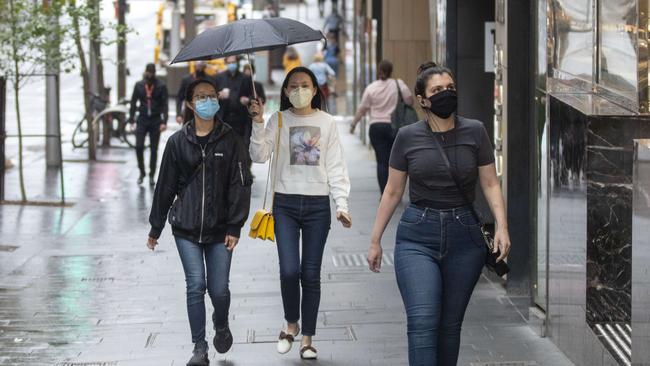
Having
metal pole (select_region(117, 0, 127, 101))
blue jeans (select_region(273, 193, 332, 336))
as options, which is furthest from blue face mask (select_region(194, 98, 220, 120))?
metal pole (select_region(117, 0, 127, 101))

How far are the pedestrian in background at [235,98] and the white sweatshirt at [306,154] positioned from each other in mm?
8969

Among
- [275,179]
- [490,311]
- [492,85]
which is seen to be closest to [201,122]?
[275,179]

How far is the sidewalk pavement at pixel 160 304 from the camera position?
27.9ft

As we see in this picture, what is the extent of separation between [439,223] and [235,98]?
1107 centimetres

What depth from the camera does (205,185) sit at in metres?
7.79

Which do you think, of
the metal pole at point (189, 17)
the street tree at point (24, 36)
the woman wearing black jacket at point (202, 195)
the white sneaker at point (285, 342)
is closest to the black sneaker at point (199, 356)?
the woman wearing black jacket at point (202, 195)

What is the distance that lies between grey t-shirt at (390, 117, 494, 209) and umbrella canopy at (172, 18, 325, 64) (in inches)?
60.3

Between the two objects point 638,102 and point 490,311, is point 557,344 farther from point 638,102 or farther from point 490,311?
point 638,102

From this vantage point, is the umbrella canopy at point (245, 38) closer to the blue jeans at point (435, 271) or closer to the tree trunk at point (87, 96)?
the blue jeans at point (435, 271)

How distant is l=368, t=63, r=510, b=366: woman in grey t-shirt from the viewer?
6.39 metres

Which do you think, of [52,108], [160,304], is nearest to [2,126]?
[52,108]

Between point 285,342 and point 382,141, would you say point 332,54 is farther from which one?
point 285,342

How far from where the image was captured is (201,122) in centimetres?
788

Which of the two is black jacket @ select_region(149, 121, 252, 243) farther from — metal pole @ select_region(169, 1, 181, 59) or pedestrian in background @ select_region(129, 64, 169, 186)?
metal pole @ select_region(169, 1, 181, 59)
